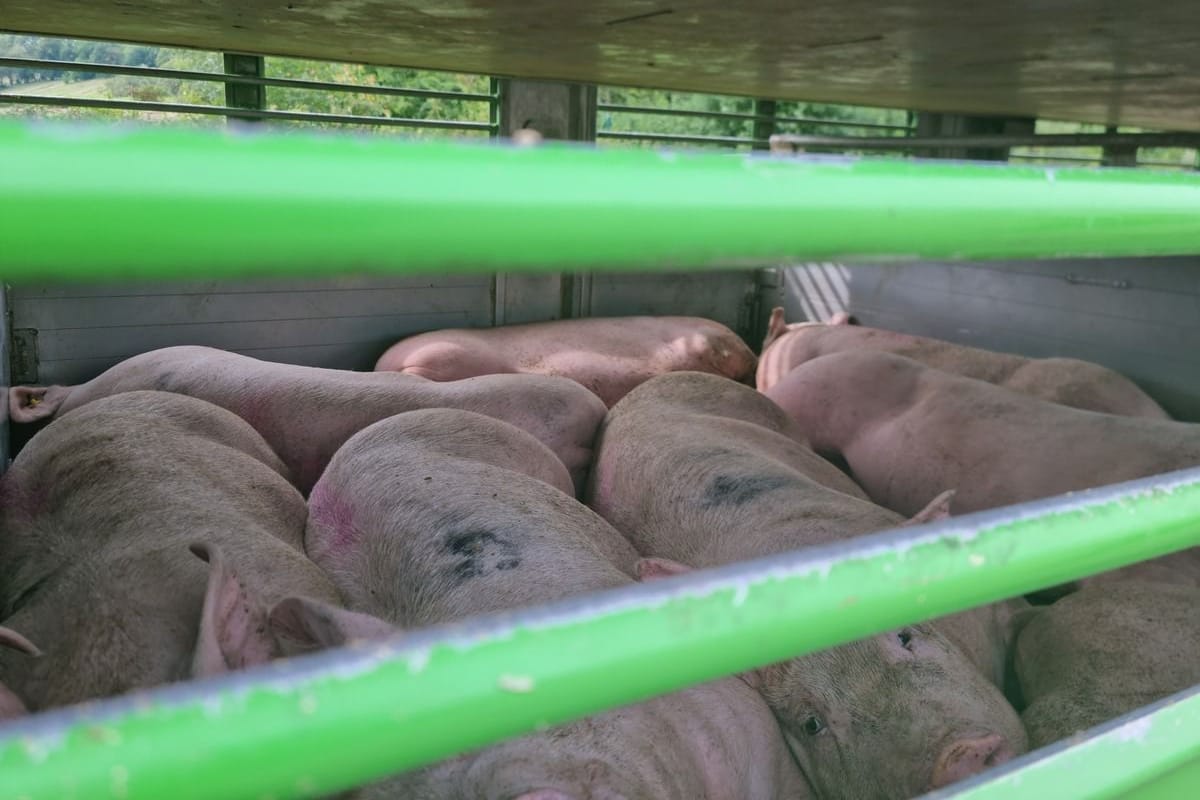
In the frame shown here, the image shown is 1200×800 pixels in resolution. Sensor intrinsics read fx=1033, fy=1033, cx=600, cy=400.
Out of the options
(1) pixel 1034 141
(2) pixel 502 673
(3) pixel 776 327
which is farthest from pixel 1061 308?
(2) pixel 502 673

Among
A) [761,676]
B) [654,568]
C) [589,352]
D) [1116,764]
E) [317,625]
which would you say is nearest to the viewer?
[1116,764]

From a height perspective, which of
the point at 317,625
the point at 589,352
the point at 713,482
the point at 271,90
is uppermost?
the point at 271,90

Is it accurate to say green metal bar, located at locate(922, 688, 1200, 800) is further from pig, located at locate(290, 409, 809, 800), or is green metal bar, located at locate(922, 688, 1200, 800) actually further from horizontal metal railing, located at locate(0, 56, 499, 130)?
horizontal metal railing, located at locate(0, 56, 499, 130)

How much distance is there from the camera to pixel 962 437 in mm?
4527

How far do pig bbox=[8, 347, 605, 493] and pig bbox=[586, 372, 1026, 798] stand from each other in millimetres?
214

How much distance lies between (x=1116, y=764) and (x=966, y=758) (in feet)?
3.76

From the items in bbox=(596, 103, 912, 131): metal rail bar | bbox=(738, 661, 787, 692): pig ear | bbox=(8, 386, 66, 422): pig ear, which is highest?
bbox=(596, 103, 912, 131): metal rail bar

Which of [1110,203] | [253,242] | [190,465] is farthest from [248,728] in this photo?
[190,465]

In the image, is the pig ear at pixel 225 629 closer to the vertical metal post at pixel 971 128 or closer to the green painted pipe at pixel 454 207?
the green painted pipe at pixel 454 207

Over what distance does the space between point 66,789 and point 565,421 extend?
398 centimetres

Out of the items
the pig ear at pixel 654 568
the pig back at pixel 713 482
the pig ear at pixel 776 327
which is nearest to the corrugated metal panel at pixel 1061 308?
the pig ear at pixel 776 327

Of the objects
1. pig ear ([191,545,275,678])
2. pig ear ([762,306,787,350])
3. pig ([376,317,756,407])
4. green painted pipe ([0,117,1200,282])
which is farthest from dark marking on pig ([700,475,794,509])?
pig ear ([762,306,787,350])

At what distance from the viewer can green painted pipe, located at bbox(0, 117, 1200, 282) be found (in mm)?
534

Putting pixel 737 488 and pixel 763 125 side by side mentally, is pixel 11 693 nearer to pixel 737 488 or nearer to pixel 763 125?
pixel 737 488
